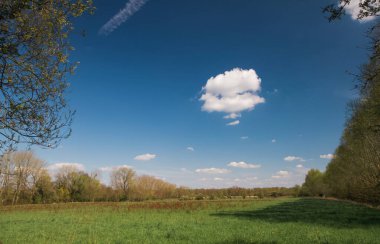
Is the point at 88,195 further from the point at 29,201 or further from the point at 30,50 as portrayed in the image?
the point at 30,50

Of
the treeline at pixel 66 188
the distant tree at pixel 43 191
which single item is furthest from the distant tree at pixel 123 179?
the distant tree at pixel 43 191

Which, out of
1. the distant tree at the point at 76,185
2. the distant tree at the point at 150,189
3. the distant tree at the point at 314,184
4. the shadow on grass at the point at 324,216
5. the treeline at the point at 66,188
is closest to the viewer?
the shadow on grass at the point at 324,216

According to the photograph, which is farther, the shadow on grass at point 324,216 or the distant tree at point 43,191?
the distant tree at point 43,191

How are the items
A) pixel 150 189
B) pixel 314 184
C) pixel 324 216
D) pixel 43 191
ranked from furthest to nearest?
pixel 150 189 < pixel 314 184 < pixel 43 191 < pixel 324 216

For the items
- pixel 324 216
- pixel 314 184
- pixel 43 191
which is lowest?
pixel 324 216

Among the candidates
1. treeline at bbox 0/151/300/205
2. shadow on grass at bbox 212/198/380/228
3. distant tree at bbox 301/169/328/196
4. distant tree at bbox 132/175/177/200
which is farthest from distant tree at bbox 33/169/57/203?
distant tree at bbox 301/169/328/196

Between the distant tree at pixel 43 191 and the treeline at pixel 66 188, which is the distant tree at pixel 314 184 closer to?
the treeline at pixel 66 188

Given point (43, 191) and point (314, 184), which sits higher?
point (314, 184)

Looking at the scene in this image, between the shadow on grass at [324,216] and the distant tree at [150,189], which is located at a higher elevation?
the distant tree at [150,189]

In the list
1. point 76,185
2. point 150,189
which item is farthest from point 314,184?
point 76,185

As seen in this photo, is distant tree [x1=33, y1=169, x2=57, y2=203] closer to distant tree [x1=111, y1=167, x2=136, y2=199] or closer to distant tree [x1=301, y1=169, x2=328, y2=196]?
distant tree [x1=111, y1=167, x2=136, y2=199]

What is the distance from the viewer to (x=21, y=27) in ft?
26.9

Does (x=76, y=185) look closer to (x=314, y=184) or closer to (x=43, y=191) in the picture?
(x=43, y=191)

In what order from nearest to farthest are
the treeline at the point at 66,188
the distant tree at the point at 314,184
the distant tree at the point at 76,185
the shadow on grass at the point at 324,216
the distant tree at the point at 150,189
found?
the shadow on grass at the point at 324,216 < the treeline at the point at 66,188 < the distant tree at the point at 76,185 < the distant tree at the point at 314,184 < the distant tree at the point at 150,189
